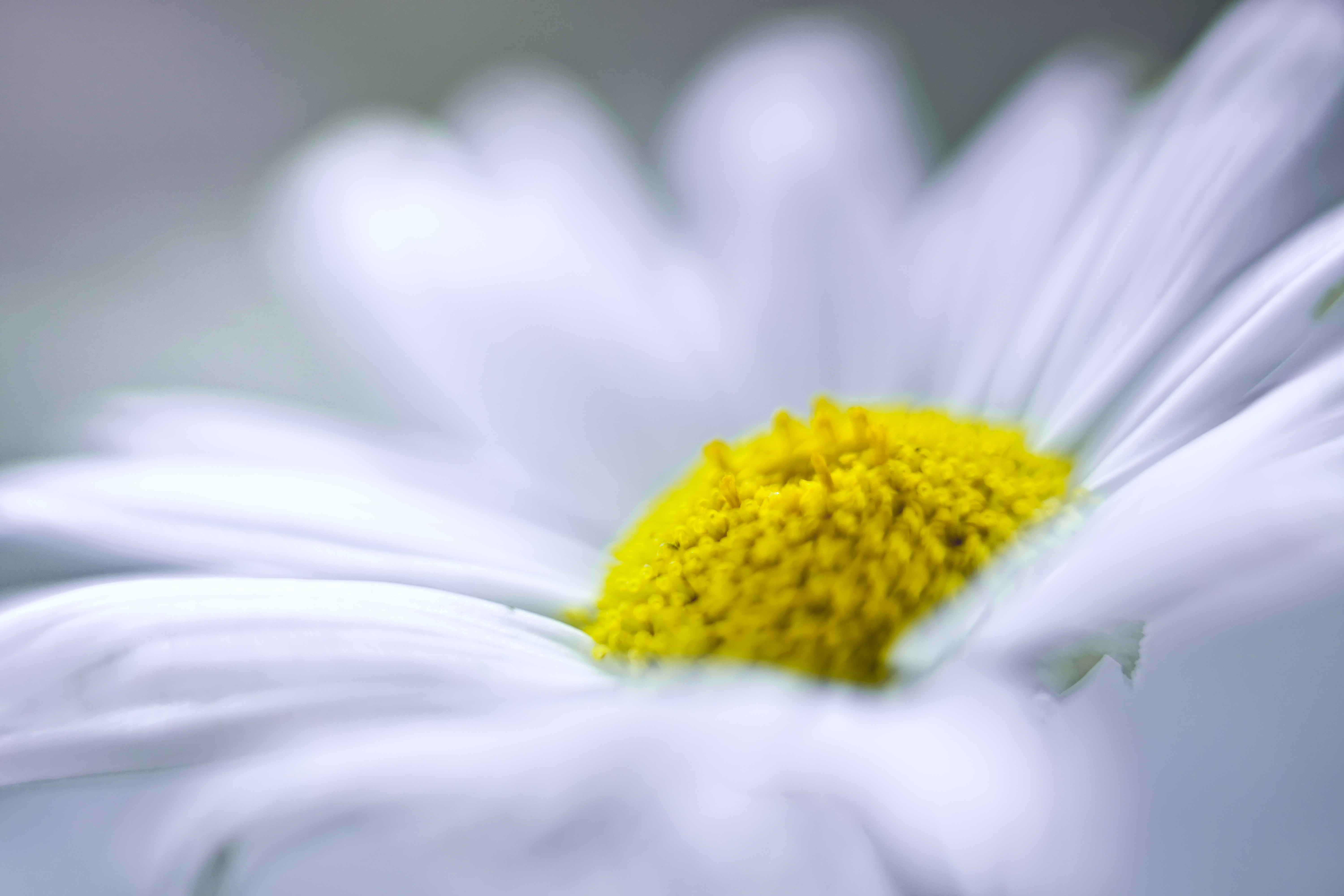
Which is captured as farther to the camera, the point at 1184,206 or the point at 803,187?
the point at 803,187

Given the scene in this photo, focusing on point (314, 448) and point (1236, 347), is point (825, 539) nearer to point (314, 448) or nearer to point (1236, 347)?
point (1236, 347)

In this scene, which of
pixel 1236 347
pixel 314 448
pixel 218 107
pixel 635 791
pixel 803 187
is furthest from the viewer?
pixel 218 107

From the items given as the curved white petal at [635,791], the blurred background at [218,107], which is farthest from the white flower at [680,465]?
the blurred background at [218,107]

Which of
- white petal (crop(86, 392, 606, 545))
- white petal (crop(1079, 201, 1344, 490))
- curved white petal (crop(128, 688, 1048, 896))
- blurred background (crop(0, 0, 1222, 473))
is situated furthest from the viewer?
blurred background (crop(0, 0, 1222, 473))

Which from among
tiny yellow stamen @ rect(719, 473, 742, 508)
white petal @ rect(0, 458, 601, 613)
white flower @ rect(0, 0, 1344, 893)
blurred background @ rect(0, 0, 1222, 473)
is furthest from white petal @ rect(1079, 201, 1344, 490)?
blurred background @ rect(0, 0, 1222, 473)

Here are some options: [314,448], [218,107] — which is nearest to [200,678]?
[314,448]

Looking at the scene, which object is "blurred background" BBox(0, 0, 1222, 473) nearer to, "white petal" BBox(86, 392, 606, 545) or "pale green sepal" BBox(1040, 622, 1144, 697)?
"white petal" BBox(86, 392, 606, 545)
